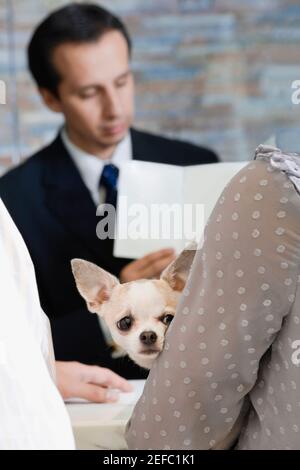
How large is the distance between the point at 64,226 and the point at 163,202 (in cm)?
25

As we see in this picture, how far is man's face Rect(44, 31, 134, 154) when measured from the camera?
159 cm

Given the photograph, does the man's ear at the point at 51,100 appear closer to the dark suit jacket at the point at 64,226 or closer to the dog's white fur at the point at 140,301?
the dark suit jacket at the point at 64,226

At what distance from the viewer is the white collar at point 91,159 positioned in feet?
5.17

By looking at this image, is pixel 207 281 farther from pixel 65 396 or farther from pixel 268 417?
pixel 65 396

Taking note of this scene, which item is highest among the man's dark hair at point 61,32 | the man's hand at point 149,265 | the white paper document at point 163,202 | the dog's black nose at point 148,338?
the man's dark hair at point 61,32

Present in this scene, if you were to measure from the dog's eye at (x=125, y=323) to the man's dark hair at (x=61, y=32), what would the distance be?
23.5 inches

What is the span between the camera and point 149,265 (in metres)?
1.38

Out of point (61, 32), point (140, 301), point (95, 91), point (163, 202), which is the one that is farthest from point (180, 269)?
point (61, 32)

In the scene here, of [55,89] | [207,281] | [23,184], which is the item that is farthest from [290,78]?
[207,281]

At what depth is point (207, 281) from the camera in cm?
107

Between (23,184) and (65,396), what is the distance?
48 cm

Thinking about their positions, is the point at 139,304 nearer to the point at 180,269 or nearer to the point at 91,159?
the point at 180,269

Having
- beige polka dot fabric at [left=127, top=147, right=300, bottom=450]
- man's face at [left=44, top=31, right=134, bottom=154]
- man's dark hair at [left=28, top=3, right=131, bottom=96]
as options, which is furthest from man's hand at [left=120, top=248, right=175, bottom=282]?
man's dark hair at [left=28, top=3, right=131, bottom=96]

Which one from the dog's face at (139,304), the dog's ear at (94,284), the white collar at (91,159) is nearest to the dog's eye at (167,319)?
the dog's face at (139,304)
